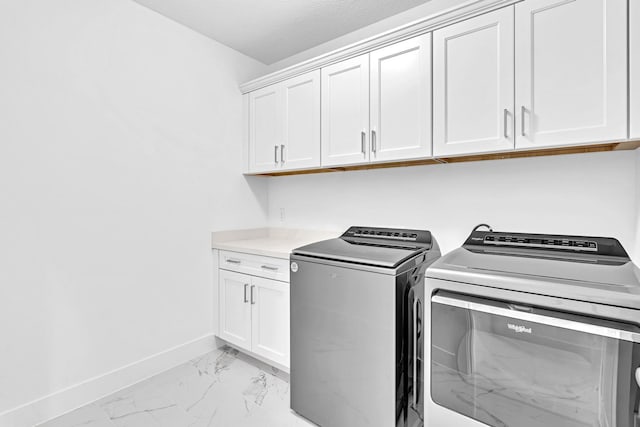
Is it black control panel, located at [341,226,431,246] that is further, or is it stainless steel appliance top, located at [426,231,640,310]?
black control panel, located at [341,226,431,246]

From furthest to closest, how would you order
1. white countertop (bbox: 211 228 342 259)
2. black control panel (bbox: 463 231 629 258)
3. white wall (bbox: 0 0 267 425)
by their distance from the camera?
white countertop (bbox: 211 228 342 259)
white wall (bbox: 0 0 267 425)
black control panel (bbox: 463 231 629 258)

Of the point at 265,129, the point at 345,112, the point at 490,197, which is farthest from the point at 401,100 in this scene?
the point at 265,129

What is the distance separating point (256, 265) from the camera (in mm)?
2277

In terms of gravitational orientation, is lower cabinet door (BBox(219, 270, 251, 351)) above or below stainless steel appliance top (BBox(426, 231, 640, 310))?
below

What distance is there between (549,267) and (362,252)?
2.67ft

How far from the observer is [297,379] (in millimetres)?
1839

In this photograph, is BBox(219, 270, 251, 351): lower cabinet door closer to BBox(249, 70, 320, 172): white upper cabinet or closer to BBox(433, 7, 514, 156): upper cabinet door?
BBox(249, 70, 320, 172): white upper cabinet

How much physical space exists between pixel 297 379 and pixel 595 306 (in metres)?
1.44

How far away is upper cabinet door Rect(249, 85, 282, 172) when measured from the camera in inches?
99.8

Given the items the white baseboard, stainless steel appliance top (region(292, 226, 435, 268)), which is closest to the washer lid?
stainless steel appliance top (region(292, 226, 435, 268))

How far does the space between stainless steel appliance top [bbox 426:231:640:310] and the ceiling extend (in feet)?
5.43

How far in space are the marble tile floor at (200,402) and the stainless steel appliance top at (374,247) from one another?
3.06 feet

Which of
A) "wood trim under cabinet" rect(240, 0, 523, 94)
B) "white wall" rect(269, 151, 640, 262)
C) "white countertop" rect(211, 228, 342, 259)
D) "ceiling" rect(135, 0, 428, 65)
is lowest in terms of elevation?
"white countertop" rect(211, 228, 342, 259)

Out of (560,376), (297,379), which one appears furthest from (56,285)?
(560,376)
